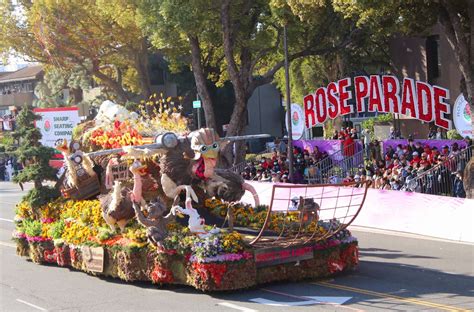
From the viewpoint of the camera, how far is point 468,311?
1177 cm

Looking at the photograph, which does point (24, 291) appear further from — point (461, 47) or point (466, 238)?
point (461, 47)

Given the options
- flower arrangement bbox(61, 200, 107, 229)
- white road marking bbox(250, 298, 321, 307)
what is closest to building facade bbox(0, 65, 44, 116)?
flower arrangement bbox(61, 200, 107, 229)

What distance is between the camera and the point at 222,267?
13.4 m

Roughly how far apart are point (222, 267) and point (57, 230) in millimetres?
5467

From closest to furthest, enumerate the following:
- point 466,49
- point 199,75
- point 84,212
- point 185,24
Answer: point 84,212
point 466,49
point 185,24
point 199,75

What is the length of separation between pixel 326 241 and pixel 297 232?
63 cm

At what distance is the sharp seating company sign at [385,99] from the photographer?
28094 mm

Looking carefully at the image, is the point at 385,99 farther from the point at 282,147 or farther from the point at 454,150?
the point at 282,147

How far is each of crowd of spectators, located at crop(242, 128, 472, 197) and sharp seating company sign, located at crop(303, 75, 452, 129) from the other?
1283 millimetres

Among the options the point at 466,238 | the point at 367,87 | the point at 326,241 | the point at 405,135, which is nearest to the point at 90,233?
the point at 326,241

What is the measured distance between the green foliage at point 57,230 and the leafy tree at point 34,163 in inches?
52.7

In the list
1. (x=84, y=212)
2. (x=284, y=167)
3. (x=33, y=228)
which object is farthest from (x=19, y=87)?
(x=84, y=212)

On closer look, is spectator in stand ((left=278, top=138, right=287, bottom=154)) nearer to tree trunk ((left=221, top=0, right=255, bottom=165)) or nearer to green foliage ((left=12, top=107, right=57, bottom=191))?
tree trunk ((left=221, top=0, right=255, bottom=165))

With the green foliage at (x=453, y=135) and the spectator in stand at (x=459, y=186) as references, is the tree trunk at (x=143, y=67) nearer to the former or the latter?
the green foliage at (x=453, y=135)
